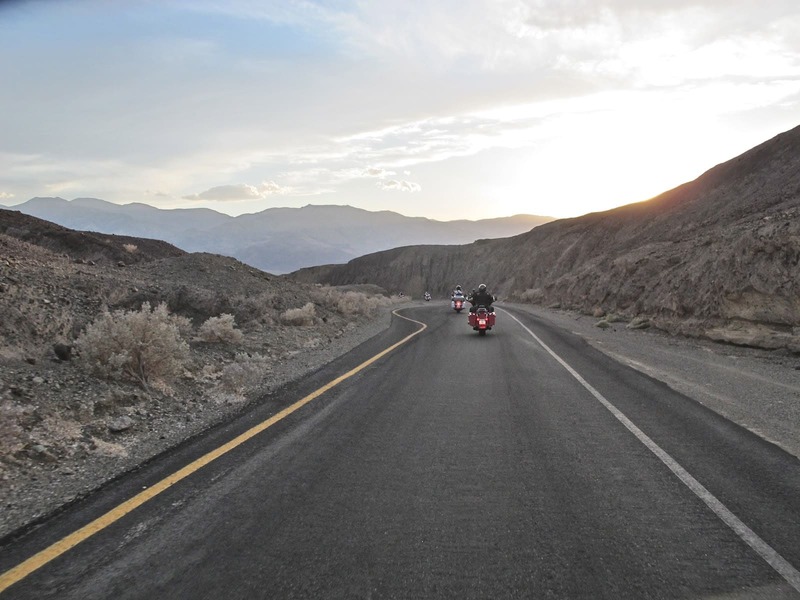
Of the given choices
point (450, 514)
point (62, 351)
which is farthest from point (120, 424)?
point (450, 514)

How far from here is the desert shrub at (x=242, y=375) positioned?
7934mm

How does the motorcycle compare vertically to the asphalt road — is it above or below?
above

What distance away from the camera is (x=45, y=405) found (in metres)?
5.77

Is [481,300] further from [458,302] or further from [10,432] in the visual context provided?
[10,432]

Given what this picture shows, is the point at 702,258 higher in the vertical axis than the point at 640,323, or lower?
higher

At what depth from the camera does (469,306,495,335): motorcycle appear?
16453mm

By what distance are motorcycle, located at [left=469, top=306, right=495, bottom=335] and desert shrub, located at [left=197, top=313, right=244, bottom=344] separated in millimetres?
8123

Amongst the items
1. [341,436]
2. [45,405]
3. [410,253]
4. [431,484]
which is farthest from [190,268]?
[410,253]

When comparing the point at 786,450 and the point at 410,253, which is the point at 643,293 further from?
the point at 410,253

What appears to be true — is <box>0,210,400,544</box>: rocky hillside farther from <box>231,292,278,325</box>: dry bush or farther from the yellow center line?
the yellow center line

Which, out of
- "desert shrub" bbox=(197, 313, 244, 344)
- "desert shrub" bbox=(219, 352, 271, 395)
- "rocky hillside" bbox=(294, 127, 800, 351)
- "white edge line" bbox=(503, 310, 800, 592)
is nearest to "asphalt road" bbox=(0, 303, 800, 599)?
"white edge line" bbox=(503, 310, 800, 592)

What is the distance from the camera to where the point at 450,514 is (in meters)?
3.67

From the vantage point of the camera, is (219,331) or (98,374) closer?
(98,374)

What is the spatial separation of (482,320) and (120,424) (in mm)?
12303
